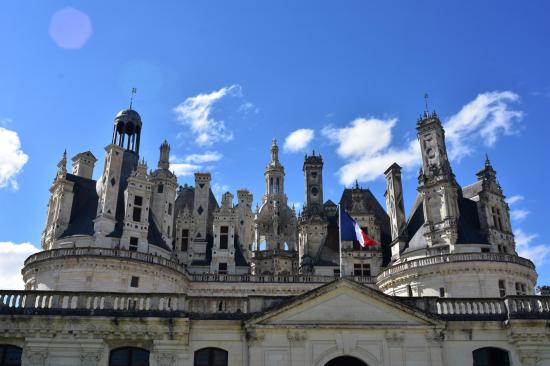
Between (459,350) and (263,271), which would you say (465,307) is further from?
(263,271)

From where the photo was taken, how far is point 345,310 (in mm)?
21328

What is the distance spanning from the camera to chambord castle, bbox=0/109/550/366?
20516 millimetres

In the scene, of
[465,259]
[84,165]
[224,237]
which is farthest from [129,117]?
[465,259]

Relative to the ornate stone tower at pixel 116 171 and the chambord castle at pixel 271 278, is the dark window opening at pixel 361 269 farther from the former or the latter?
the ornate stone tower at pixel 116 171

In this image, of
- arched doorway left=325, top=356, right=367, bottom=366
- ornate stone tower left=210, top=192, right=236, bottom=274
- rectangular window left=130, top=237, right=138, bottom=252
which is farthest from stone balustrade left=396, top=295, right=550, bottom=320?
ornate stone tower left=210, top=192, right=236, bottom=274

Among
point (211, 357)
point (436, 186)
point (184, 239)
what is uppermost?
point (436, 186)

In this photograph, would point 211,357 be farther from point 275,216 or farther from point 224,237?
point 275,216

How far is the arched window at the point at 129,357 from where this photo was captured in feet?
67.2

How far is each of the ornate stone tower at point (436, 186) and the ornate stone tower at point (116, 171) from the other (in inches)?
943

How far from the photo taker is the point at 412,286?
37.5 m

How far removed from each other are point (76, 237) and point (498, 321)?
29.2m

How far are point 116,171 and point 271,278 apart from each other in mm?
15141

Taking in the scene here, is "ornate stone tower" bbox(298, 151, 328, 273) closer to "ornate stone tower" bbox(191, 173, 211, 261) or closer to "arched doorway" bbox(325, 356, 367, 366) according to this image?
"ornate stone tower" bbox(191, 173, 211, 261)

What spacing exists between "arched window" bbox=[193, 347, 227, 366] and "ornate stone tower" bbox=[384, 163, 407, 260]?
23308mm
